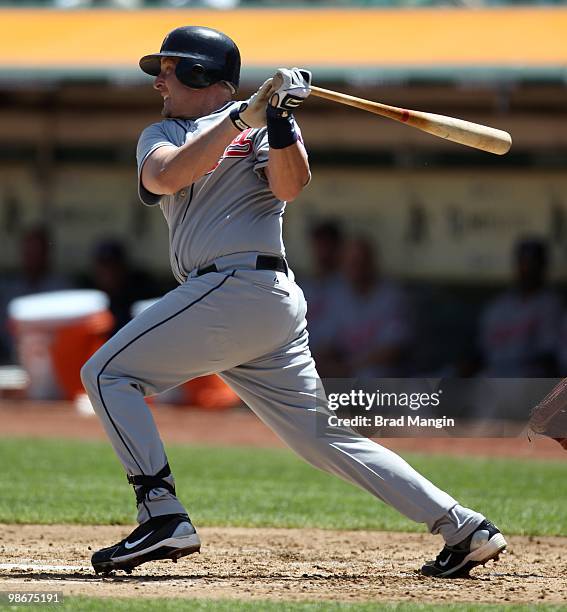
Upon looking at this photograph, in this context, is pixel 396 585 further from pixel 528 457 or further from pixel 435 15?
pixel 435 15

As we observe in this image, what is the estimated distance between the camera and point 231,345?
13.5ft

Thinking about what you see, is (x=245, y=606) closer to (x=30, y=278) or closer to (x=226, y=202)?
(x=226, y=202)

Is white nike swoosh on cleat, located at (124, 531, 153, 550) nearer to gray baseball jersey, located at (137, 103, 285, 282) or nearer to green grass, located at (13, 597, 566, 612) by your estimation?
green grass, located at (13, 597, 566, 612)

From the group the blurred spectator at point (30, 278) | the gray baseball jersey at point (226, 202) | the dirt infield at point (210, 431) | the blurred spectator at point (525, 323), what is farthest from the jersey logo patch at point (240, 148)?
the blurred spectator at point (30, 278)

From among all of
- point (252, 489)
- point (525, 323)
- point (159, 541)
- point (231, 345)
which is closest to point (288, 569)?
point (159, 541)

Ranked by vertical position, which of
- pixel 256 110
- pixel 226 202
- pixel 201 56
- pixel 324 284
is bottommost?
pixel 324 284

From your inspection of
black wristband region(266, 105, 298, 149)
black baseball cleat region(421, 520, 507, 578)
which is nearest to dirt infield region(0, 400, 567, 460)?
black baseball cleat region(421, 520, 507, 578)

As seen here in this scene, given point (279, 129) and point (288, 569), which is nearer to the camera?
point (279, 129)

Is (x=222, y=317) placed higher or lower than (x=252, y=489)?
higher

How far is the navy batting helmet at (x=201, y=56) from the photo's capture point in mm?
4266

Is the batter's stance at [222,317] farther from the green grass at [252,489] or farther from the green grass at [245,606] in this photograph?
the green grass at [252,489]

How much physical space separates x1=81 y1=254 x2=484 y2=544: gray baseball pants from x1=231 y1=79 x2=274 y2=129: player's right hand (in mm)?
468

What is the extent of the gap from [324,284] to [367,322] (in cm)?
53

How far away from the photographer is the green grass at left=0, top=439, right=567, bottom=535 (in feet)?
19.1
